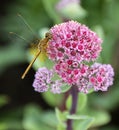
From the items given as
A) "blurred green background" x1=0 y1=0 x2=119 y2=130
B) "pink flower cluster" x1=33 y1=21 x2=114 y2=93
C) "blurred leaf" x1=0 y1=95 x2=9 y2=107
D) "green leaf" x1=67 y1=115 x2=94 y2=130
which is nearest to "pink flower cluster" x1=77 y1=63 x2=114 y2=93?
"pink flower cluster" x1=33 y1=21 x2=114 y2=93

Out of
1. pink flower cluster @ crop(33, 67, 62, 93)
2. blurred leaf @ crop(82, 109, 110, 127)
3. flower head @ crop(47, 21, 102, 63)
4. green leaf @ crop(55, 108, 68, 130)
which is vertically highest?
blurred leaf @ crop(82, 109, 110, 127)

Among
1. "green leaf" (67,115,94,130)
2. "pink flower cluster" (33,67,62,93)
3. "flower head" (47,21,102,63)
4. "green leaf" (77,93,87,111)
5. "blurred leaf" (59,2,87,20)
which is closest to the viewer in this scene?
"flower head" (47,21,102,63)

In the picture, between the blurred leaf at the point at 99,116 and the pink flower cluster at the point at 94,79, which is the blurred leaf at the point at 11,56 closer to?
the blurred leaf at the point at 99,116

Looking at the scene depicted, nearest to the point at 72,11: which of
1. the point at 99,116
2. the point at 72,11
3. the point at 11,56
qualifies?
the point at 72,11

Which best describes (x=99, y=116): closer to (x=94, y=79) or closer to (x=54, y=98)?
(x=54, y=98)

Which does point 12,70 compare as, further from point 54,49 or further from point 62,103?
point 54,49

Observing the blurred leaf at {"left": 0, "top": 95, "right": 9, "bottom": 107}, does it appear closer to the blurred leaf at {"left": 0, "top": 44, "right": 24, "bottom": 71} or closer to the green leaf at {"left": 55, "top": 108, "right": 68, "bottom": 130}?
the blurred leaf at {"left": 0, "top": 44, "right": 24, "bottom": 71}

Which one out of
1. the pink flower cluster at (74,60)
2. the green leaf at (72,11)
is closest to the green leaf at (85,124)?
the pink flower cluster at (74,60)

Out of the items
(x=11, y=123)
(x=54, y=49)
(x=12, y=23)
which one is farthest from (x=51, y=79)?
(x=12, y=23)
